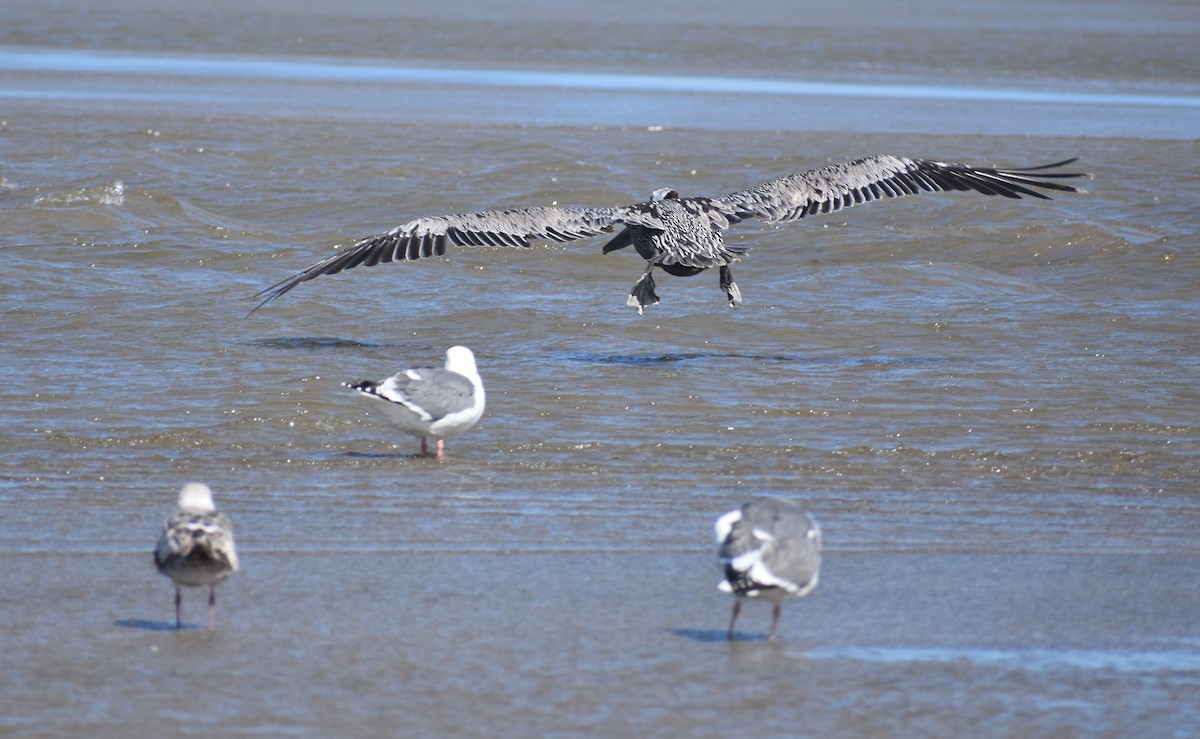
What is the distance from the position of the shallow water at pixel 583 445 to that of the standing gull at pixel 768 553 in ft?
0.76

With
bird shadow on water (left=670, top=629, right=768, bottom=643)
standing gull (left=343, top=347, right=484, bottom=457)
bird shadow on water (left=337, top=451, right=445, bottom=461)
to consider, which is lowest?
bird shadow on water (left=670, top=629, right=768, bottom=643)

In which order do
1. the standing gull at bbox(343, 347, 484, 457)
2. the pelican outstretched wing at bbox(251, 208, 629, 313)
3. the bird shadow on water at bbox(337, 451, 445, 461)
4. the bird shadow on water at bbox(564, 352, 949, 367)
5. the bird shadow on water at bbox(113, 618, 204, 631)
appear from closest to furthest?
the bird shadow on water at bbox(113, 618, 204, 631) → the standing gull at bbox(343, 347, 484, 457) → the bird shadow on water at bbox(337, 451, 445, 461) → the bird shadow on water at bbox(564, 352, 949, 367) → the pelican outstretched wing at bbox(251, 208, 629, 313)

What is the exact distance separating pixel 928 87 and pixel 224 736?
25850mm

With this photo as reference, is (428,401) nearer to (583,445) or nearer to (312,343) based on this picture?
(583,445)

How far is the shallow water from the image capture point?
4.47 metres

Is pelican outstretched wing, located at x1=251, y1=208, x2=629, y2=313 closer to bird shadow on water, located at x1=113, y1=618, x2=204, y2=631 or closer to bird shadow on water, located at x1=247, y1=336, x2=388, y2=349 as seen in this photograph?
bird shadow on water, located at x1=247, y1=336, x2=388, y2=349

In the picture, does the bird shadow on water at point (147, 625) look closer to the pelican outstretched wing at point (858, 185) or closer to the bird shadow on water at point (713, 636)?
the bird shadow on water at point (713, 636)

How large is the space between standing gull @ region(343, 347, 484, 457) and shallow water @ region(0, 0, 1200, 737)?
0.64ft

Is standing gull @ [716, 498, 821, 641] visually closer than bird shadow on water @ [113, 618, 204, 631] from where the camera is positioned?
Yes

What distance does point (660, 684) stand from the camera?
4449 millimetres

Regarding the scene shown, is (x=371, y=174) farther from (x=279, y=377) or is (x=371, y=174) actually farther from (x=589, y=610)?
(x=589, y=610)

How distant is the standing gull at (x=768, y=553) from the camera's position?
4512 millimetres

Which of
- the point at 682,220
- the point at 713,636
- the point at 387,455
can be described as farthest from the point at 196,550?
the point at 682,220

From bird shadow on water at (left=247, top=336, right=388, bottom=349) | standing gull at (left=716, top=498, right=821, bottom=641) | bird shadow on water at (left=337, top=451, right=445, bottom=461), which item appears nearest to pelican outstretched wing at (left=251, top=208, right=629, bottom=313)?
bird shadow on water at (left=247, top=336, right=388, bottom=349)
